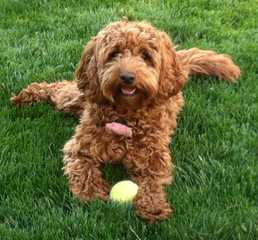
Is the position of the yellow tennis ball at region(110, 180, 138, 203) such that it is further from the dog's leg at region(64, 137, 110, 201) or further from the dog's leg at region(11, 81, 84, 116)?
the dog's leg at region(11, 81, 84, 116)

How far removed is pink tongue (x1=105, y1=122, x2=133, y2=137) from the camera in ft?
17.3

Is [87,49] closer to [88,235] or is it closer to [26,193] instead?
[26,193]

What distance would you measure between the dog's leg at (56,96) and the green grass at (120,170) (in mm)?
87

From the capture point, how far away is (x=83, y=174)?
510 centimetres

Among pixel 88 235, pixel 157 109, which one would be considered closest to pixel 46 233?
pixel 88 235

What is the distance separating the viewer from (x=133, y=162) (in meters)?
5.22

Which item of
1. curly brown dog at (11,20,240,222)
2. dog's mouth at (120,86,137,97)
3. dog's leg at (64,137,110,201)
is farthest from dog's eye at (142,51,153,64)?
dog's leg at (64,137,110,201)

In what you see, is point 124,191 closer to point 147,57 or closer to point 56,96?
point 147,57

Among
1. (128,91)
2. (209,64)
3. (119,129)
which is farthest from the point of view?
(209,64)

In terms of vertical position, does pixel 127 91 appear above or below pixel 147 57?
below

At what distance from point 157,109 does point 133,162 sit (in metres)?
0.46

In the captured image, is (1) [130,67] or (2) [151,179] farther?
(2) [151,179]

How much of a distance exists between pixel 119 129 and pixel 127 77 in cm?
49

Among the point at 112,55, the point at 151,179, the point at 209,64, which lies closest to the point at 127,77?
the point at 112,55
